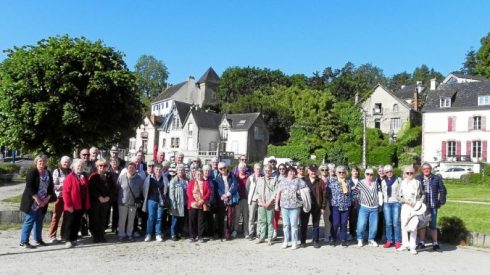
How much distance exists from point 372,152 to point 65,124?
39.9 meters

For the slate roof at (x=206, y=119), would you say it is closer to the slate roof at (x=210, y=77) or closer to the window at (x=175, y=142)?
the window at (x=175, y=142)

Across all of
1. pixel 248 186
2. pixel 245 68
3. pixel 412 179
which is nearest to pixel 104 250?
pixel 248 186

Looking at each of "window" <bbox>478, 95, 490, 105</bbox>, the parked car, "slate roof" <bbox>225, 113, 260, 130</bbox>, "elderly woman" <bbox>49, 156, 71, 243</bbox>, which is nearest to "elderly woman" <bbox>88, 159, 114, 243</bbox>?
"elderly woman" <bbox>49, 156, 71, 243</bbox>

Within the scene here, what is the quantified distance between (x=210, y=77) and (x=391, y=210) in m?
83.7

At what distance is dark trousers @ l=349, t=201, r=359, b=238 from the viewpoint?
1082cm

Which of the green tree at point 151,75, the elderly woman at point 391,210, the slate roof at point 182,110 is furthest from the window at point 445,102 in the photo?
the green tree at point 151,75

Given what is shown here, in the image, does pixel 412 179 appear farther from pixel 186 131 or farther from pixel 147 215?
pixel 186 131

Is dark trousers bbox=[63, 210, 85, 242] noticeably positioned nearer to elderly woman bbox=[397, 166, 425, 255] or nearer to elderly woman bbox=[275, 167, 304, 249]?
elderly woman bbox=[275, 167, 304, 249]

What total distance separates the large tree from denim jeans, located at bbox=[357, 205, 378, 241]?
9.61 m

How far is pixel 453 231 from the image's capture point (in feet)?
35.5

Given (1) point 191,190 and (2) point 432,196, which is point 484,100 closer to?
(2) point 432,196

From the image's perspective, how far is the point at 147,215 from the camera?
10.7m

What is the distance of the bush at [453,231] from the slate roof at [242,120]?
48098 millimetres

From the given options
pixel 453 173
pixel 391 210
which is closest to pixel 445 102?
pixel 453 173
